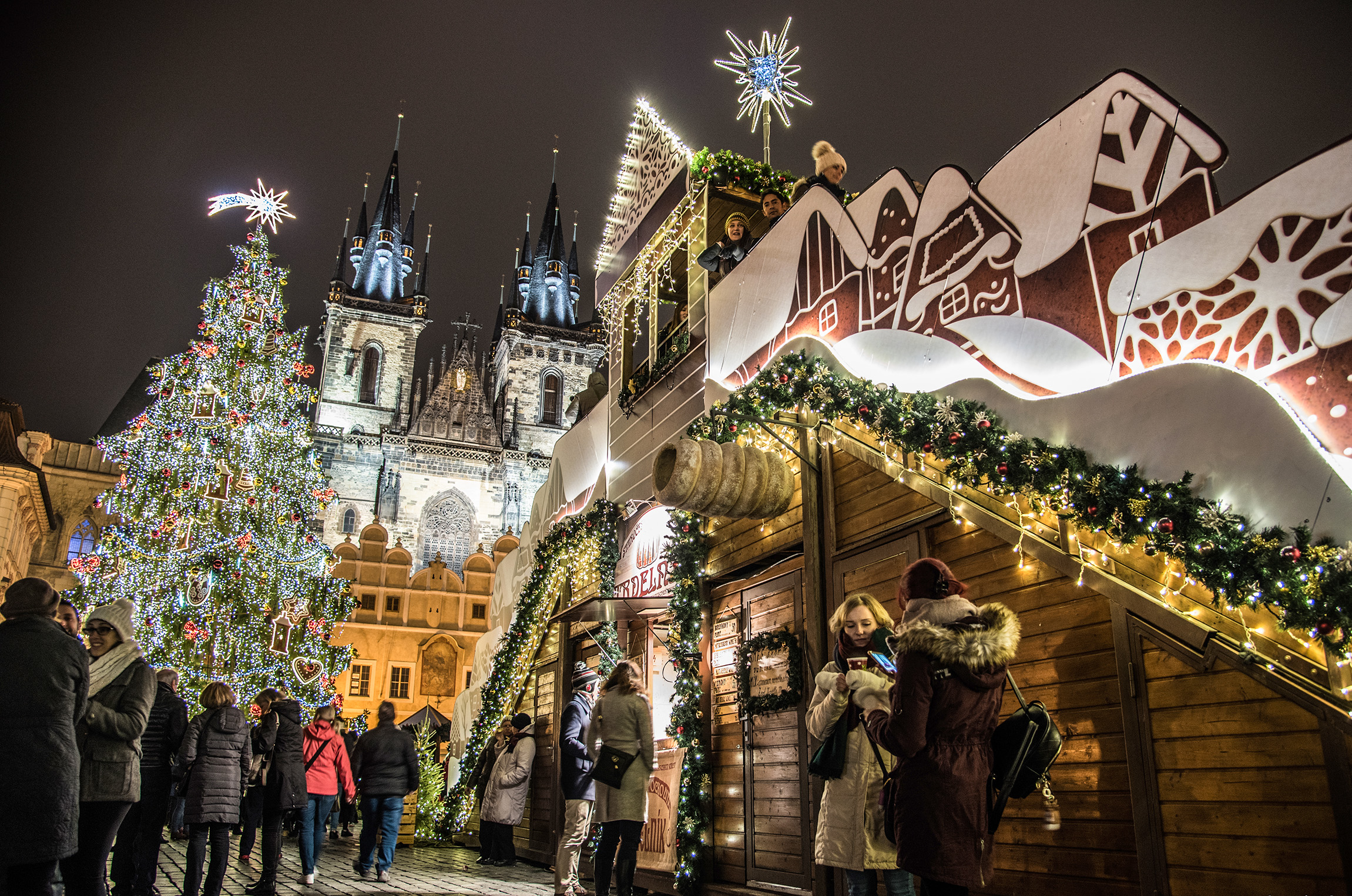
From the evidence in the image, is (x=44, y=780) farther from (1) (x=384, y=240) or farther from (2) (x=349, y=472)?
(1) (x=384, y=240)

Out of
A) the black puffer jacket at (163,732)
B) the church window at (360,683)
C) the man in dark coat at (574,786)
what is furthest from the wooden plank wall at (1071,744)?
the church window at (360,683)

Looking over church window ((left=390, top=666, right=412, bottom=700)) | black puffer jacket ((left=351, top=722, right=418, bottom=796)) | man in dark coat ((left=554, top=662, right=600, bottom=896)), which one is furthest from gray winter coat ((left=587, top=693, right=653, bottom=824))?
church window ((left=390, top=666, right=412, bottom=700))

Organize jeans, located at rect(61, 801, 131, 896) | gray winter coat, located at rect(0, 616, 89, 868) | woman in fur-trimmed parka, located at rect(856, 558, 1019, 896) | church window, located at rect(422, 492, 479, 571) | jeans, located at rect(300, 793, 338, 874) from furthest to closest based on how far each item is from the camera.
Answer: church window, located at rect(422, 492, 479, 571)
jeans, located at rect(300, 793, 338, 874)
jeans, located at rect(61, 801, 131, 896)
gray winter coat, located at rect(0, 616, 89, 868)
woman in fur-trimmed parka, located at rect(856, 558, 1019, 896)

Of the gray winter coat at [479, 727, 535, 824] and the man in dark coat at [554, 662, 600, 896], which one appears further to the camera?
the gray winter coat at [479, 727, 535, 824]

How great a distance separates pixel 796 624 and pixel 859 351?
6.21 feet

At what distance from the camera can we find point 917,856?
2.69m

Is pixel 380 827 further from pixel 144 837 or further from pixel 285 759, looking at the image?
pixel 144 837

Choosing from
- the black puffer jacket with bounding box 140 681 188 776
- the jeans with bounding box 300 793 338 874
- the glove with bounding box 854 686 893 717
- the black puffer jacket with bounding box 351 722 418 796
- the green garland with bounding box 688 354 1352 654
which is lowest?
the jeans with bounding box 300 793 338 874

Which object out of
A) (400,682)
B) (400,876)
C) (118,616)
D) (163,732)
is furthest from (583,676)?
(400,682)

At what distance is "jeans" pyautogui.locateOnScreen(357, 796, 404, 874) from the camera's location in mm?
7539

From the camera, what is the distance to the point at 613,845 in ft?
17.1

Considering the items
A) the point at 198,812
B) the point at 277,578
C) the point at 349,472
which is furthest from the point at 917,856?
the point at 349,472

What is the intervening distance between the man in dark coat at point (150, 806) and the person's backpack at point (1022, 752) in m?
4.89

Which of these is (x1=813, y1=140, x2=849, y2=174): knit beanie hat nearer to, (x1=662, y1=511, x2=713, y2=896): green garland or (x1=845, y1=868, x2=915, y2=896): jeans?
(x1=662, y1=511, x2=713, y2=896): green garland
